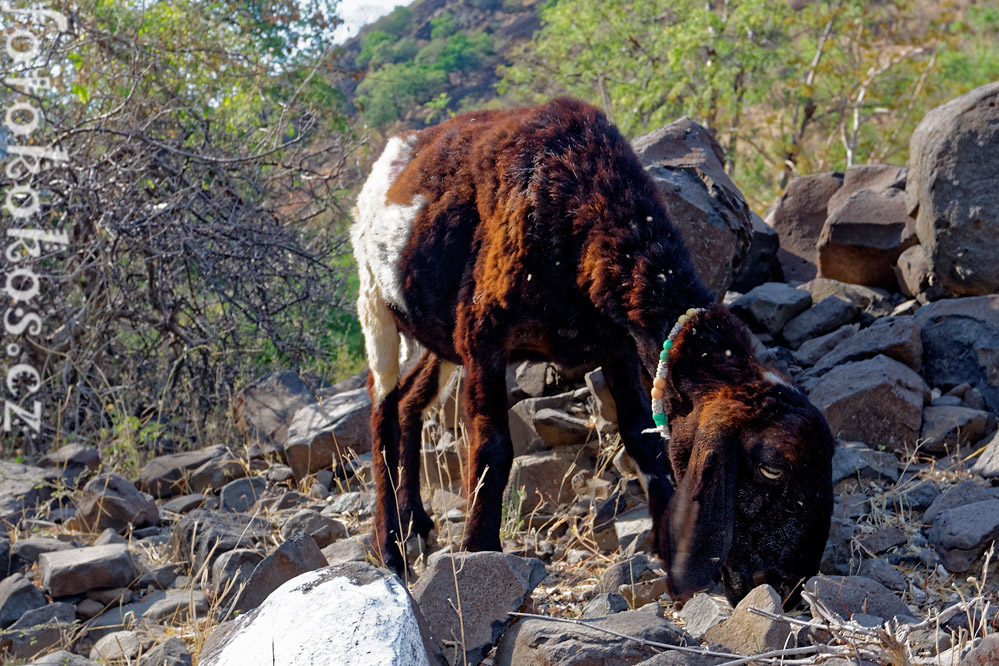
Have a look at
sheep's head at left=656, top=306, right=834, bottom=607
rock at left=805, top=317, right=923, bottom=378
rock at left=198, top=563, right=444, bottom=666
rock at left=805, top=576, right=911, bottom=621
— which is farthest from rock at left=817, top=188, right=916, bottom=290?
rock at left=198, top=563, right=444, bottom=666

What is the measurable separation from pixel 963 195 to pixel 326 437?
4.24 metres

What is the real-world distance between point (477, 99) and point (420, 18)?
8.43 metres

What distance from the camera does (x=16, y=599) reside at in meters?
4.39

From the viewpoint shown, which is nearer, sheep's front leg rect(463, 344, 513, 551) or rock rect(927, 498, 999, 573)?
rock rect(927, 498, 999, 573)

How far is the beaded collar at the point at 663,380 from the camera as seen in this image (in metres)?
3.63

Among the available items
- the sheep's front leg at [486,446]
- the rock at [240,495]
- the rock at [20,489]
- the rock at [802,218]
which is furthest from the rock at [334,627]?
the rock at [802,218]

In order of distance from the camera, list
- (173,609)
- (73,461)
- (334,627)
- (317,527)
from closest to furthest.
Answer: (334,627) → (173,609) → (317,527) → (73,461)

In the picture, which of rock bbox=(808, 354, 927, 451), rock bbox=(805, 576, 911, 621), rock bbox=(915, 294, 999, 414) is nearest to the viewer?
rock bbox=(805, 576, 911, 621)

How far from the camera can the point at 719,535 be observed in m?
3.32

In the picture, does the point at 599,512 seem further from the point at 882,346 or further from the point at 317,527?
the point at 882,346

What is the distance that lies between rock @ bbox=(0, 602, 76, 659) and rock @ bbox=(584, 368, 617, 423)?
2.79m

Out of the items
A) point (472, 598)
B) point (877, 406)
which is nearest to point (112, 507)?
point (472, 598)

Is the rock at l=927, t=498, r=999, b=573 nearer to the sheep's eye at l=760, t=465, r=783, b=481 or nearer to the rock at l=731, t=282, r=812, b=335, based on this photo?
the sheep's eye at l=760, t=465, r=783, b=481

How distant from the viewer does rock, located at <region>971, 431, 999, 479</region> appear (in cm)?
445
